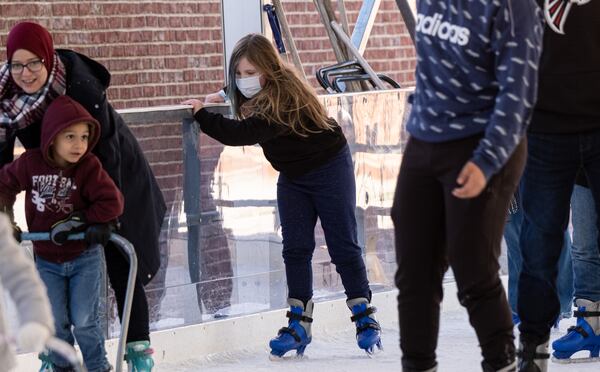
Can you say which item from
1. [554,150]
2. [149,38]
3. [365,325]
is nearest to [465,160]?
[554,150]

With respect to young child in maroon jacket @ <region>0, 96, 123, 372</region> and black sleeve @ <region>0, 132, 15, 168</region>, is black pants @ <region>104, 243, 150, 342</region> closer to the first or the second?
young child in maroon jacket @ <region>0, 96, 123, 372</region>

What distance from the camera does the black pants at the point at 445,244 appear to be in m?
3.42

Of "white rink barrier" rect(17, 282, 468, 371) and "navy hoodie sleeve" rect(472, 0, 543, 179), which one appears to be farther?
"white rink barrier" rect(17, 282, 468, 371)

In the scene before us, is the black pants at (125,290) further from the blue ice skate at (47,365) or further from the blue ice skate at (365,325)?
the blue ice skate at (365,325)

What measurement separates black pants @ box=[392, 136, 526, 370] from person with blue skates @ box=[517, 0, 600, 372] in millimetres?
566

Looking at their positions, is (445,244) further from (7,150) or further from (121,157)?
(7,150)

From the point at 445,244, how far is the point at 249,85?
1.61 meters

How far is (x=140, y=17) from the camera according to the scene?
26.8 feet

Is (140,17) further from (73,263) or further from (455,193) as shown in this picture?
(455,193)

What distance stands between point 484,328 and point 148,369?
1451 mm

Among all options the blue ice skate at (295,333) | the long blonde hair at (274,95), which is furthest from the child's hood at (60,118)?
the blue ice skate at (295,333)

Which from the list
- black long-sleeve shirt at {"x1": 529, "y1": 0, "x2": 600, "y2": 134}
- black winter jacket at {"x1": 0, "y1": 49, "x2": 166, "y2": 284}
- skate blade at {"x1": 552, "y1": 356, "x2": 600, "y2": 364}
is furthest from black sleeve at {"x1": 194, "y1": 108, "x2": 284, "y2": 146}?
skate blade at {"x1": 552, "y1": 356, "x2": 600, "y2": 364}

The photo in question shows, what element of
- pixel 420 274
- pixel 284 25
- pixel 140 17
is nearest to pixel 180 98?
pixel 140 17

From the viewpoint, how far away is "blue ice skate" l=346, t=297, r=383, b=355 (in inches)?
204
